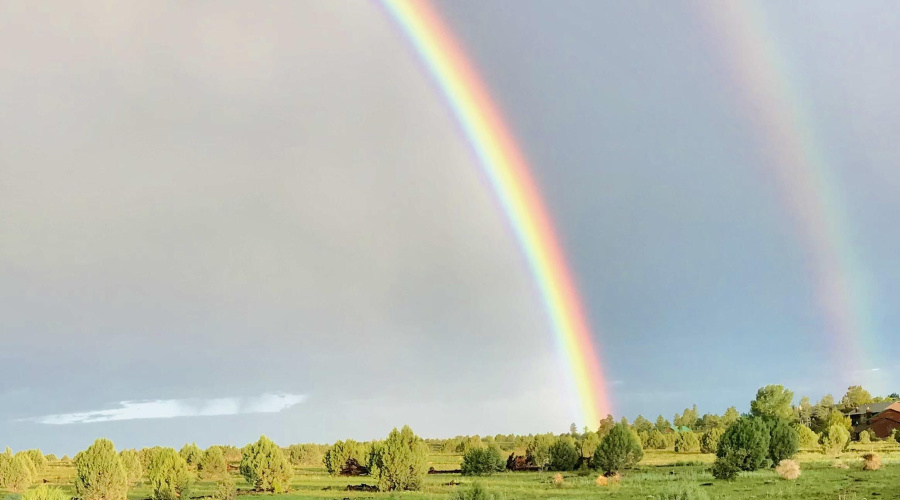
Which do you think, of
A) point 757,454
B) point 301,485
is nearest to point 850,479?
point 757,454

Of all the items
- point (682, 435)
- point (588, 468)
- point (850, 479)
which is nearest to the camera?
point (850, 479)

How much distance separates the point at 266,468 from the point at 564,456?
33.5 m

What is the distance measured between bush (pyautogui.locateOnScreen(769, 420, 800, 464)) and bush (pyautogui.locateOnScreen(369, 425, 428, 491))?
1148 inches

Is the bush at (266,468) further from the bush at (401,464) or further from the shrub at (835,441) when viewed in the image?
the shrub at (835,441)

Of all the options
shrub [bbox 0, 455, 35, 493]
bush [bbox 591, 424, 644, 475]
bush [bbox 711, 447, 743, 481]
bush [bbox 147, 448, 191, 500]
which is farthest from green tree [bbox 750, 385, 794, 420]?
shrub [bbox 0, 455, 35, 493]

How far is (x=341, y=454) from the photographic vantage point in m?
72.7

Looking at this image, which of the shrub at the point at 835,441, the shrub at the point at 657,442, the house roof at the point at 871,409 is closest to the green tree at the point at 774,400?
the shrub at the point at 657,442

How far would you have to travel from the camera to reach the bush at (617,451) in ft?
179

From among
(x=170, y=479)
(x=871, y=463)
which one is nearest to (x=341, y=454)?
(x=170, y=479)

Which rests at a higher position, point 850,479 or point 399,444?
point 399,444

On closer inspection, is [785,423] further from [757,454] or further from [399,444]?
[399,444]

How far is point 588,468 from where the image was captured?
63281 mm

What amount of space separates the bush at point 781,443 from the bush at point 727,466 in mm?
8460

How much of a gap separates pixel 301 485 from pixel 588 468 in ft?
94.3
